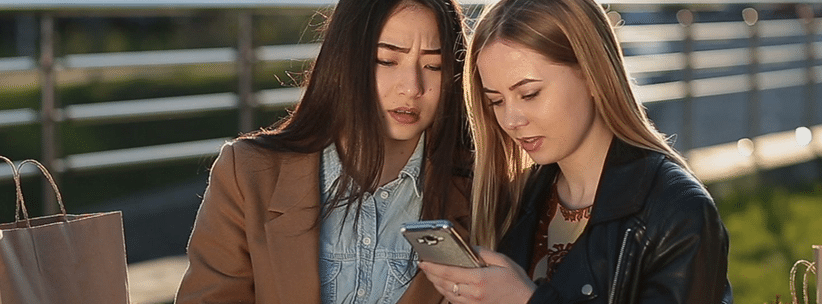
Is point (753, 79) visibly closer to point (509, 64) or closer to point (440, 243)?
point (509, 64)

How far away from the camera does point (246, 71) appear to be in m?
6.39

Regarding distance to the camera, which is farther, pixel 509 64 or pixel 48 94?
pixel 48 94

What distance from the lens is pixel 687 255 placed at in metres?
2.72

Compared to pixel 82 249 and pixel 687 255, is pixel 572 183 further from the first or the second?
pixel 82 249

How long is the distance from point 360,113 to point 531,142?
0.51m

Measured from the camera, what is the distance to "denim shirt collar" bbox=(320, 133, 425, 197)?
3428mm

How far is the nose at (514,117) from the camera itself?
9.61ft

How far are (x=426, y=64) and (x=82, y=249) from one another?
862 mm

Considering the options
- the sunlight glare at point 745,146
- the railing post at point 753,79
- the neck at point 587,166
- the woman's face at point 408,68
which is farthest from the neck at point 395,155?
the railing post at point 753,79

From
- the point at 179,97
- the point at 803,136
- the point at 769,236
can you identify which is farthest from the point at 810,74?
the point at 179,97

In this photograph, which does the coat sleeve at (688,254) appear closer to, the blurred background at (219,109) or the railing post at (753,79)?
the blurred background at (219,109)

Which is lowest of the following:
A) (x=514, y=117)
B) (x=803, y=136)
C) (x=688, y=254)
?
(x=803, y=136)

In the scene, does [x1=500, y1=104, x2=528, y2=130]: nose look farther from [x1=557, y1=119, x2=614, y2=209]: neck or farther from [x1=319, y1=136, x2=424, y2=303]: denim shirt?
[x1=319, y1=136, x2=424, y2=303]: denim shirt

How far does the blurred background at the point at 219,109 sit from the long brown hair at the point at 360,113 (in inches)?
16.5
